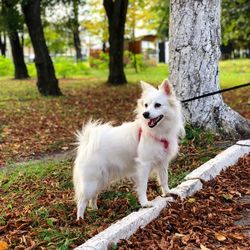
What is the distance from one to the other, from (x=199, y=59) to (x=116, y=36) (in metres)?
14.8

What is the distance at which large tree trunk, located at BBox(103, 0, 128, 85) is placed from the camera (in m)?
22.5

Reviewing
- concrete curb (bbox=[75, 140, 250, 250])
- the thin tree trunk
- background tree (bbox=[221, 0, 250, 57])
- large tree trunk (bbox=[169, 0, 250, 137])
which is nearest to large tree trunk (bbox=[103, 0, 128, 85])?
background tree (bbox=[221, 0, 250, 57])

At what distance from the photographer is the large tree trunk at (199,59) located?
8.24 m

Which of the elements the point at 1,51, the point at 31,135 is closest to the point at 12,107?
the point at 31,135

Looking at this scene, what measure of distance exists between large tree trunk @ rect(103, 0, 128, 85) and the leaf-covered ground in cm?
1696

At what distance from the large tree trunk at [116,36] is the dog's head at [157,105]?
57.6 ft

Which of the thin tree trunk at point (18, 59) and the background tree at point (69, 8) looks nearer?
the background tree at point (69, 8)

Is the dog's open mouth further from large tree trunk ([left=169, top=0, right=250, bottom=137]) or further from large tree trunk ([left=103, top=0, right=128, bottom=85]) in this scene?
large tree trunk ([left=103, top=0, right=128, bottom=85])

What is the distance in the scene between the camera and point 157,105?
5258 millimetres

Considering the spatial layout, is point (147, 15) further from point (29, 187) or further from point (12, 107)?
point (29, 187)

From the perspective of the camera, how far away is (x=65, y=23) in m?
28.4

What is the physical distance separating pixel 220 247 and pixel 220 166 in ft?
7.77

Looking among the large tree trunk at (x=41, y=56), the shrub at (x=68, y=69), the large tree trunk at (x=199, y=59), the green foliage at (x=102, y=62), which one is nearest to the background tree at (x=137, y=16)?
the green foliage at (x=102, y=62)

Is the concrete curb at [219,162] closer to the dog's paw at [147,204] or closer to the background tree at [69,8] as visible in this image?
the dog's paw at [147,204]
